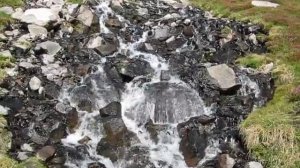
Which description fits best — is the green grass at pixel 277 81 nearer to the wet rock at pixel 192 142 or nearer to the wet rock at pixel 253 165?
the wet rock at pixel 253 165

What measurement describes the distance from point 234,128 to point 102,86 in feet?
20.1

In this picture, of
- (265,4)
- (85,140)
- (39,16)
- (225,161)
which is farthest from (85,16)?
(265,4)

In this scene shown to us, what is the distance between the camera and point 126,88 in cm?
2045

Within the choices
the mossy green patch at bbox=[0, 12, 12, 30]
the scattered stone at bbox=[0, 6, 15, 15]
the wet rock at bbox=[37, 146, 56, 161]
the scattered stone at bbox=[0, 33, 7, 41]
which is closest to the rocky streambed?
the wet rock at bbox=[37, 146, 56, 161]

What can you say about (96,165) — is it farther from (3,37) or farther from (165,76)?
(3,37)

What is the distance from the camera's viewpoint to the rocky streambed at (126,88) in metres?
17.1

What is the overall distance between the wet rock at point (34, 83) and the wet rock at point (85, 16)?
668 centimetres

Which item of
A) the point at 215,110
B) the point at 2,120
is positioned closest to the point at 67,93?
the point at 2,120

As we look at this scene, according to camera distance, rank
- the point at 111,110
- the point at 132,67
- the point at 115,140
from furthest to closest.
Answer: the point at 132,67 → the point at 111,110 → the point at 115,140

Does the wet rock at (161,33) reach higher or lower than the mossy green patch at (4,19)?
higher

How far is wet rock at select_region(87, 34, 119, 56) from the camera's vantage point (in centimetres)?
2280

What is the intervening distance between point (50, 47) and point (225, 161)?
10.4 m

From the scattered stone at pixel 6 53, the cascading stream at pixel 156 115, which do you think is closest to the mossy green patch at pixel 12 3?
the scattered stone at pixel 6 53

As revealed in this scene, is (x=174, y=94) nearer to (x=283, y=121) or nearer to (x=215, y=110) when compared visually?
(x=215, y=110)
